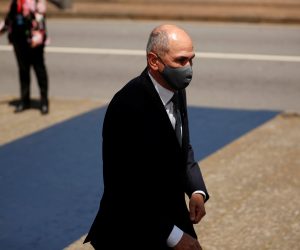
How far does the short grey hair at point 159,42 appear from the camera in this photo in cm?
338

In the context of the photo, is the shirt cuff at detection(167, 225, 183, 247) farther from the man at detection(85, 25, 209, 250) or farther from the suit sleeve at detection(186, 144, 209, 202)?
the suit sleeve at detection(186, 144, 209, 202)

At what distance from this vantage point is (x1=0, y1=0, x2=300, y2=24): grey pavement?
1819 centimetres

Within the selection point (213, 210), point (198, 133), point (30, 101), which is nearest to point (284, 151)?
point (198, 133)

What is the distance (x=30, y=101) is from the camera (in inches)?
448

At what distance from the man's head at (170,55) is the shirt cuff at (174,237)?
27.3 inches

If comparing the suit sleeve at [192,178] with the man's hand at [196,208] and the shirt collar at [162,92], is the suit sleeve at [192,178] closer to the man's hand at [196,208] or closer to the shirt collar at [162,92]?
the man's hand at [196,208]

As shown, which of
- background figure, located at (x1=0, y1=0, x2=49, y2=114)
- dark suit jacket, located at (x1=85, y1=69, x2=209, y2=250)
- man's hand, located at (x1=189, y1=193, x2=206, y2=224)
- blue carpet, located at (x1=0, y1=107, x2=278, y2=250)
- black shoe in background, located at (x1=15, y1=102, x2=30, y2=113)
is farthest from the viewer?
black shoe in background, located at (x1=15, y1=102, x2=30, y2=113)

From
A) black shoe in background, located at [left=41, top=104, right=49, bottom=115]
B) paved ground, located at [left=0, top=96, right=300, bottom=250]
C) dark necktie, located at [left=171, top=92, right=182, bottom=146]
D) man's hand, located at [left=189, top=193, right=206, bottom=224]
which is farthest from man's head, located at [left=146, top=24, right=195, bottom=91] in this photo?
black shoe in background, located at [left=41, top=104, right=49, bottom=115]

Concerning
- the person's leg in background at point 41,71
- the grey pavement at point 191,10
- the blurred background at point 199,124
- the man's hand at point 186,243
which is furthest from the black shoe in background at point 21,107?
the grey pavement at point 191,10

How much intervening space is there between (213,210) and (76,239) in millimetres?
1322

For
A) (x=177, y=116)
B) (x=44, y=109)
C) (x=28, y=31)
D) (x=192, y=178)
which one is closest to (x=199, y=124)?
(x=44, y=109)

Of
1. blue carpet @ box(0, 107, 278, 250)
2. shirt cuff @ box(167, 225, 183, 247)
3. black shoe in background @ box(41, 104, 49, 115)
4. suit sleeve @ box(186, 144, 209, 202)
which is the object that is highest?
suit sleeve @ box(186, 144, 209, 202)

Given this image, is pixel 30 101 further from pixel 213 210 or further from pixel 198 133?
pixel 213 210

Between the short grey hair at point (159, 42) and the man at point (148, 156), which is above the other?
the short grey hair at point (159, 42)
